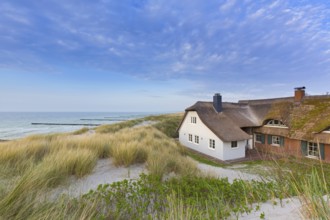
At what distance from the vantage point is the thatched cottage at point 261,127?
13117mm

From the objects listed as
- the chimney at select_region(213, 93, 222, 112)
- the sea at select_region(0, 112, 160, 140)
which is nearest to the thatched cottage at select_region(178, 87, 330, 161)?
the chimney at select_region(213, 93, 222, 112)

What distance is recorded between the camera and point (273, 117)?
16.2 m

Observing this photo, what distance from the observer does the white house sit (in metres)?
14.5

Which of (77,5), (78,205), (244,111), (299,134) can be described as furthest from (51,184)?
(244,111)

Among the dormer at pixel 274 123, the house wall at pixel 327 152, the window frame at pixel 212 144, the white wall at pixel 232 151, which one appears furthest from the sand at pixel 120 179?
the dormer at pixel 274 123

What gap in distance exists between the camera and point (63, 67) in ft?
57.8

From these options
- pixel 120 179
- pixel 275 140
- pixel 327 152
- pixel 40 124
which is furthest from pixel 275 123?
pixel 40 124

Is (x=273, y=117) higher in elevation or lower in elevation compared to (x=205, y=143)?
higher

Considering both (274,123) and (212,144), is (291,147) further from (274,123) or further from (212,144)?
(212,144)

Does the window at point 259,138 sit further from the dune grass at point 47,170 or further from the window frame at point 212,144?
the dune grass at point 47,170

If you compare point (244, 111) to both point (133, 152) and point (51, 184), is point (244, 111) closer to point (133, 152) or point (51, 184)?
point (133, 152)

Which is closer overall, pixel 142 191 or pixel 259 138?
pixel 142 191

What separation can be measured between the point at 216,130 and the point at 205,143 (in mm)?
2116

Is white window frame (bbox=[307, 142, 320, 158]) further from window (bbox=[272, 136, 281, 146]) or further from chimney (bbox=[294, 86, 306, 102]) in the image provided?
chimney (bbox=[294, 86, 306, 102])
